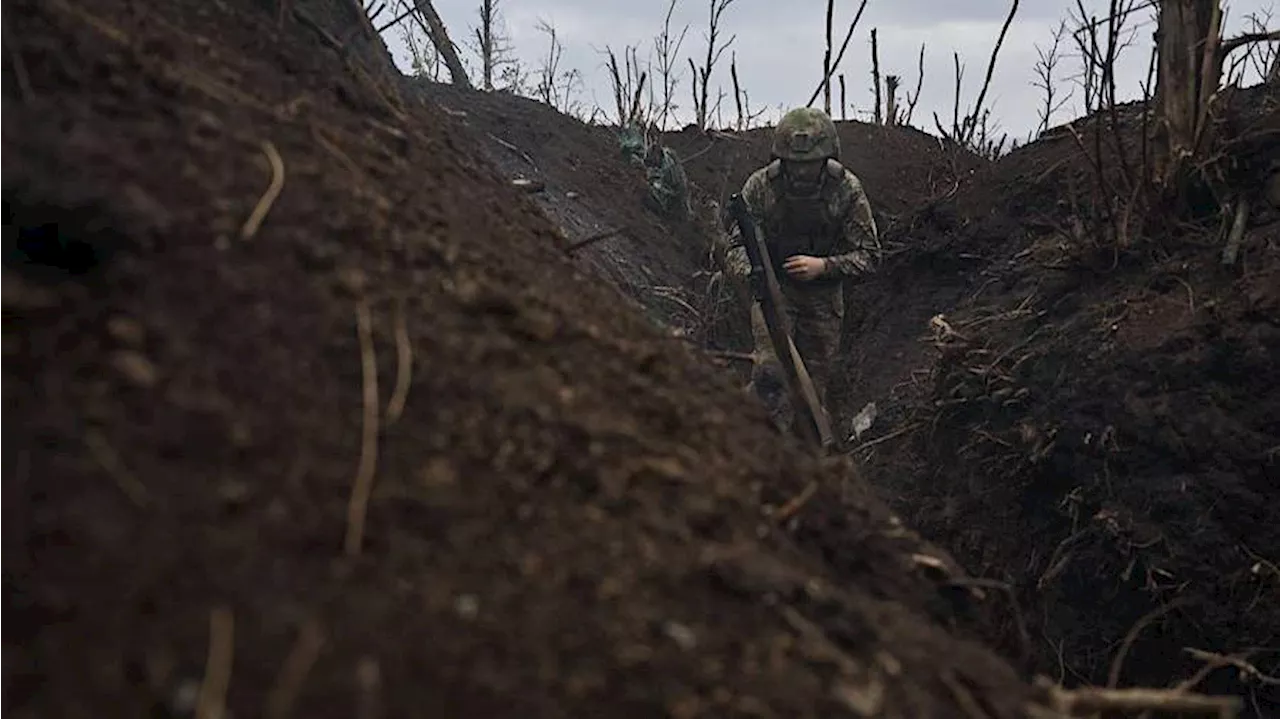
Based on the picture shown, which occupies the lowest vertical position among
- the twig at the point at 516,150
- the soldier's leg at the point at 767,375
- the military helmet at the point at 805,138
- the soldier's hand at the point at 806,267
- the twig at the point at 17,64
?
the soldier's leg at the point at 767,375

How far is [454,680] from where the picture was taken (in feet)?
3.18

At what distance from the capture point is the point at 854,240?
18.0ft

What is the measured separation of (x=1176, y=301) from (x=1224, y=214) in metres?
0.41

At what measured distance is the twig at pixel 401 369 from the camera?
1207mm

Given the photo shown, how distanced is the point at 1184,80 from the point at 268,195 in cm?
405

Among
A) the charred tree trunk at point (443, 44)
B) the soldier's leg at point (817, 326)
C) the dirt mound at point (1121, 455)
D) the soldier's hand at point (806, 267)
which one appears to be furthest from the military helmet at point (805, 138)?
the charred tree trunk at point (443, 44)

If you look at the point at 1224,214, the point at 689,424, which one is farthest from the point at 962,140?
the point at 689,424

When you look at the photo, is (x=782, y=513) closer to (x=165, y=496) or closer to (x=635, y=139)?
(x=165, y=496)

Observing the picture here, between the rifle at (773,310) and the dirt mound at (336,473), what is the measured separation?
291cm

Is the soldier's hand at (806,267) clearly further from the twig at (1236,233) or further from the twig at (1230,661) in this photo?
the twig at (1230,661)

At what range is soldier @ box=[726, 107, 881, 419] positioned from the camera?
5.42 metres

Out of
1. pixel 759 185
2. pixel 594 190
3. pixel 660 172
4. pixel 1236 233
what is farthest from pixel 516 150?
pixel 1236 233

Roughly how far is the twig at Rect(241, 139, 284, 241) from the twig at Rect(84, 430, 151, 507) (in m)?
0.34

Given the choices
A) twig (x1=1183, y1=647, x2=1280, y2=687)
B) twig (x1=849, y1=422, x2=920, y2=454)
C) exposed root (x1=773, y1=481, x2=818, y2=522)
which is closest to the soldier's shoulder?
twig (x1=849, y1=422, x2=920, y2=454)
